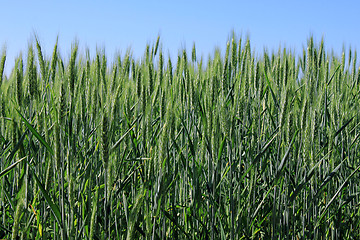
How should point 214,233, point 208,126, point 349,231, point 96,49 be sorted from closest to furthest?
point 208,126 < point 214,233 < point 96,49 < point 349,231

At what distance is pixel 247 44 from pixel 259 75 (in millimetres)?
210

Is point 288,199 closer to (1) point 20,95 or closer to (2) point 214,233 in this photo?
(2) point 214,233

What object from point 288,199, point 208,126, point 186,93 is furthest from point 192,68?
point 288,199

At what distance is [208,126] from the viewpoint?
108cm

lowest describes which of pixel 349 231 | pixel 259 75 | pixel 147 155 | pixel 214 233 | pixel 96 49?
pixel 349 231

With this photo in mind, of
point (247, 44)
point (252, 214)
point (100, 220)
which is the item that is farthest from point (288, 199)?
point (247, 44)

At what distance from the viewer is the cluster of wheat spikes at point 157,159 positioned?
989 millimetres

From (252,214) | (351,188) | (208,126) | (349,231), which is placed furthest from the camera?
(351,188)

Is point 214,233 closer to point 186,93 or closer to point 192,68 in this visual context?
point 186,93

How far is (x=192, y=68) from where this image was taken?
5.26 ft

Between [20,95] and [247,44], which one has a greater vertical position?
[247,44]

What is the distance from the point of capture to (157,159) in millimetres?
1121

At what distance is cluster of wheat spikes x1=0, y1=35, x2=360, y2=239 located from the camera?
0.99m

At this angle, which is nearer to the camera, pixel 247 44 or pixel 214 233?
pixel 214 233
